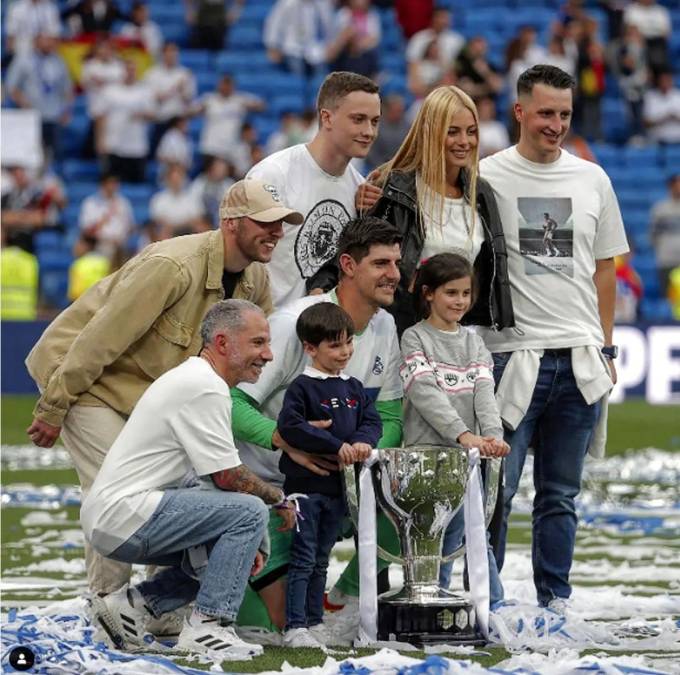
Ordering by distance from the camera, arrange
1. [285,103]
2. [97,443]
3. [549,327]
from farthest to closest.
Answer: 1. [285,103]
2. [549,327]
3. [97,443]

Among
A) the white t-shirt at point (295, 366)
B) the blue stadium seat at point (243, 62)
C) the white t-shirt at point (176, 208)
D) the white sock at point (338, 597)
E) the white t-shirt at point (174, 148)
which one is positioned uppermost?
the blue stadium seat at point (243, 62)

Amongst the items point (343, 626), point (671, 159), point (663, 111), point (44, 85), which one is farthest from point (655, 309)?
point (343, 626)

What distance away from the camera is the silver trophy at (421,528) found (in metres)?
7.39

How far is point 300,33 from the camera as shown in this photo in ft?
88.1

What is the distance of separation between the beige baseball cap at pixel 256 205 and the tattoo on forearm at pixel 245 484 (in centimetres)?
104

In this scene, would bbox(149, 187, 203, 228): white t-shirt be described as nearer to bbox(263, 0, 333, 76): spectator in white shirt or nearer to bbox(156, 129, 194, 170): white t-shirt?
bbox(156, 129, 194, 170): white t-shirt

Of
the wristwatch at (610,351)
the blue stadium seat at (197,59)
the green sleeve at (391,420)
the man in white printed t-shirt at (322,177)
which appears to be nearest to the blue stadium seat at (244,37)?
the blue stadium seat at (197,59)

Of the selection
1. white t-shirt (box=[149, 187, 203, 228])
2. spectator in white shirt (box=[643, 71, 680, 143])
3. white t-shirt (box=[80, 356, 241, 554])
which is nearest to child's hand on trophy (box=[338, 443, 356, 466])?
white t-shirt (box=[80, 356, 241, 554])

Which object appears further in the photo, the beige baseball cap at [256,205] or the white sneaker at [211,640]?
the beige baseball cap at [256,205]

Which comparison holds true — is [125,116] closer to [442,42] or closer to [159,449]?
→ [442,42]

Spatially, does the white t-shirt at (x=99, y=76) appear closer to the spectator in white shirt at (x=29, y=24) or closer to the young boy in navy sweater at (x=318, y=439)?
the spectator in white shirt at (x=29, y=24)

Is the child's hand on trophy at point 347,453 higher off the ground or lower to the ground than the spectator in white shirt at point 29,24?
lower

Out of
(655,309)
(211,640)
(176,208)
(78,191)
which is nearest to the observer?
(211,640)

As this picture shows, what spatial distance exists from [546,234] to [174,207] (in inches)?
626
